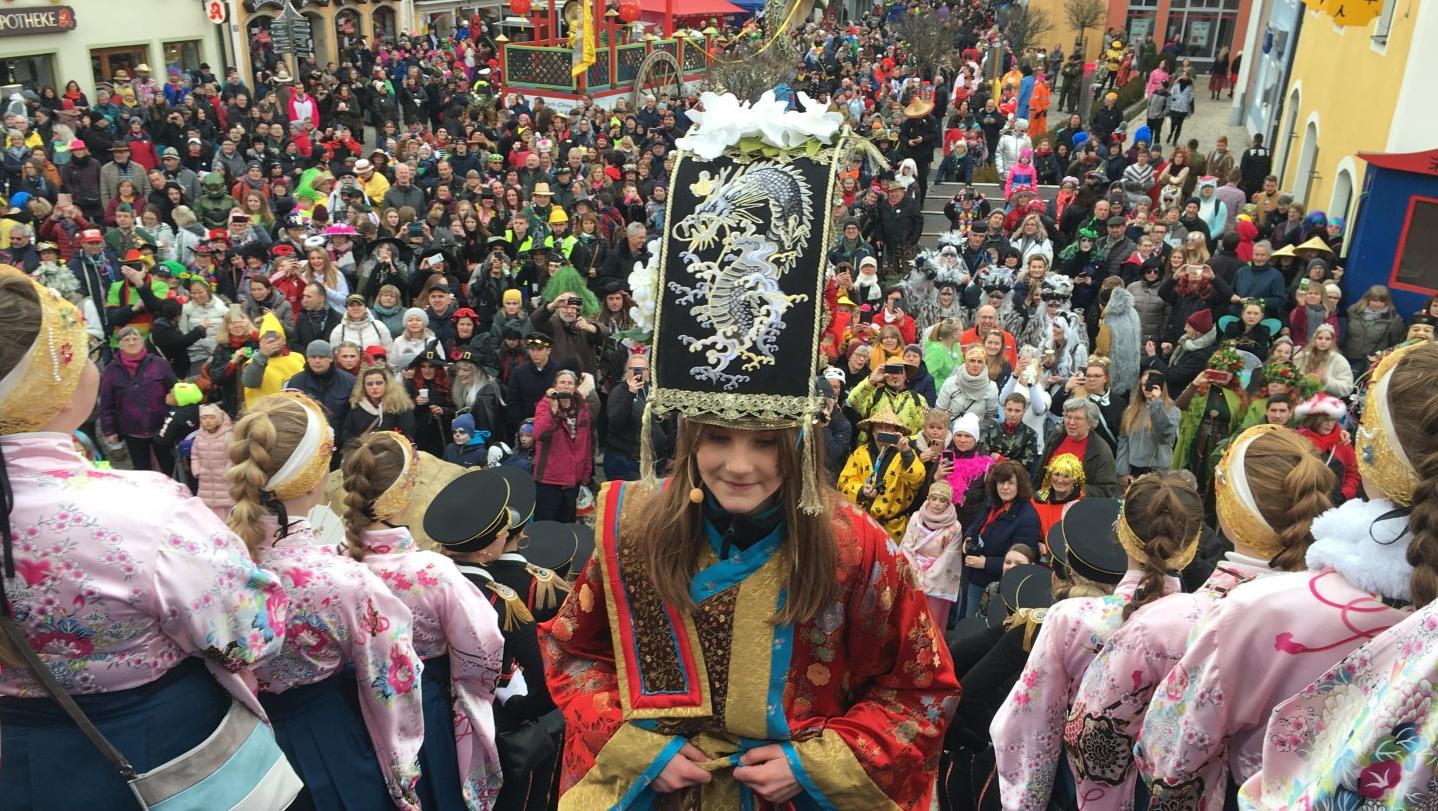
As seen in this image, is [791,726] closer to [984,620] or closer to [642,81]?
[984,620]

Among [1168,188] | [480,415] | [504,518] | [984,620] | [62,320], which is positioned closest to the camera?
[62,320]

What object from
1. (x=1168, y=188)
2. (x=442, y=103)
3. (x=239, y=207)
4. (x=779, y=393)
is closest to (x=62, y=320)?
(x=779, y=393)

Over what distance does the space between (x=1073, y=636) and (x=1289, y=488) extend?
666mm

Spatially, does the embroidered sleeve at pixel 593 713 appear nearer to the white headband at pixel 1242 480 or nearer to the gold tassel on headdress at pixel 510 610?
the gold tassel on headdress at pixel 510 610

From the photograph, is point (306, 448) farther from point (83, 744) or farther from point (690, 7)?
point (690, 7)

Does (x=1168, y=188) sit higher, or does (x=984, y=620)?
(x=1168, y=188)

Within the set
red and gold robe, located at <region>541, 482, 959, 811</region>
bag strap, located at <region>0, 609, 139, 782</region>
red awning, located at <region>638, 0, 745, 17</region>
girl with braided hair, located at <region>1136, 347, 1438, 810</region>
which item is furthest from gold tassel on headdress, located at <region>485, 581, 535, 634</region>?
red awning, located at <region>638, 0, 745, 17</region>

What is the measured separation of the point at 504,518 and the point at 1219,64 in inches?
1155

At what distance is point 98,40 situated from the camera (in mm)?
21125

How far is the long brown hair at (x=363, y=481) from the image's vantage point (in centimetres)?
306

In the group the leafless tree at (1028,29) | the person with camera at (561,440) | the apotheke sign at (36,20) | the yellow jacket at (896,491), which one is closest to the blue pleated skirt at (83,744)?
the yellow jacket at (896,491)

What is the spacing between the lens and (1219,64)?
27641 mm

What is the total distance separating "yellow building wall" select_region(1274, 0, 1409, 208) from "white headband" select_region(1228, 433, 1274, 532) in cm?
1169

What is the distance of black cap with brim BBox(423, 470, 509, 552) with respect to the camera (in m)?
3.41
